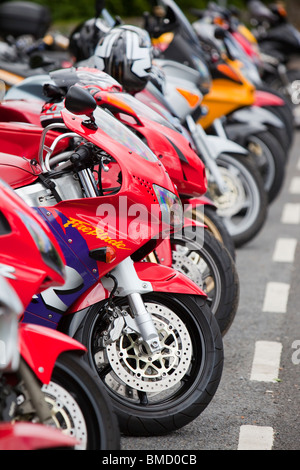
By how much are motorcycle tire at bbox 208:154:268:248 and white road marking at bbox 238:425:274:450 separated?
116 inches

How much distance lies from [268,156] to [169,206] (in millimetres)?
4063

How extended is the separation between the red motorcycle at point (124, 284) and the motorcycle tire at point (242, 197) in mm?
2879

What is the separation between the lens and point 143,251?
13.0 feet

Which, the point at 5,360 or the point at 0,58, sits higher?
the point at 5,360

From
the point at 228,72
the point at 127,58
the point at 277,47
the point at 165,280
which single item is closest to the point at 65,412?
the point at 165,280

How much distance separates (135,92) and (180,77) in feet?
3.05

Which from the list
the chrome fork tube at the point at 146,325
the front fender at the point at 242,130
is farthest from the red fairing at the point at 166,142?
the front fender at the point at 242,130

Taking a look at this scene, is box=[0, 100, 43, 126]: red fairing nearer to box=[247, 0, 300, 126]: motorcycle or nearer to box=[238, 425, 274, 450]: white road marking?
box=[238, 425, 274, 450]: white road marking

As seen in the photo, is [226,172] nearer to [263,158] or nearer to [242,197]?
[242,197]

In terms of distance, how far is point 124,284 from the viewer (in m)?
3.78

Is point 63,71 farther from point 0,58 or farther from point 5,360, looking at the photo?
point 0,58

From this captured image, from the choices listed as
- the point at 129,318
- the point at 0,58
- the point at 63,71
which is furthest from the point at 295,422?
the point at 0,58

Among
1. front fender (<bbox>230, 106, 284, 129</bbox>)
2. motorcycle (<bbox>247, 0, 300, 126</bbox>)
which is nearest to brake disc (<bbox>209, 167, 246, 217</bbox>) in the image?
front fender (<bbox>230, 106, 284, 129</bbox>)

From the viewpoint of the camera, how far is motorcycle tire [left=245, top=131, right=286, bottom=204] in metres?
7.72
